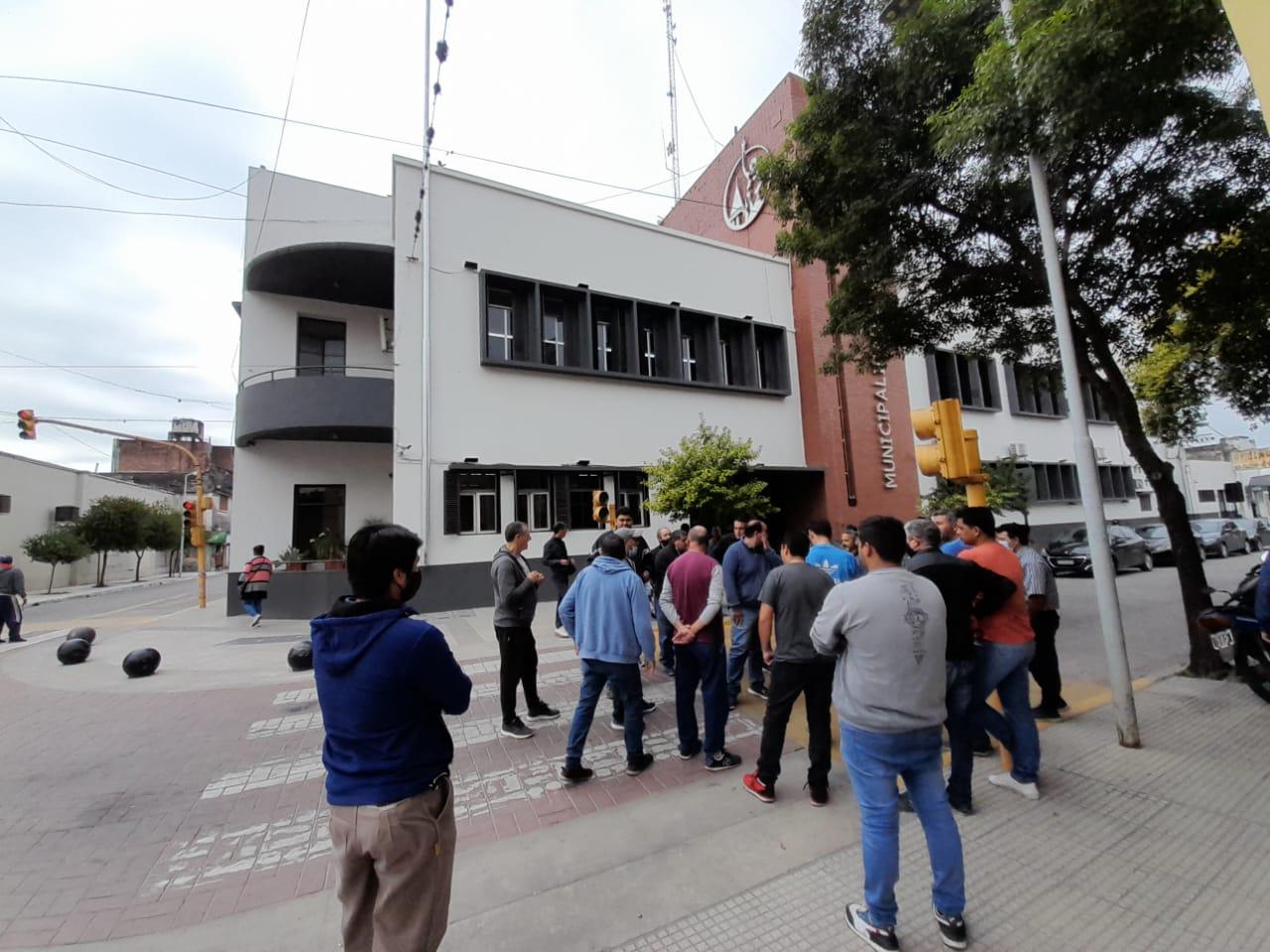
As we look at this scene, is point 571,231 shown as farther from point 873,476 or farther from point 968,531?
point 968,531

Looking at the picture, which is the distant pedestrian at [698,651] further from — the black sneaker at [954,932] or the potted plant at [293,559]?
the potted plant at [293,559]

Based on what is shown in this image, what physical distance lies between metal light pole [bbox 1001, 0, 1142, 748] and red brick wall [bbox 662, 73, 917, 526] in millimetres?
12826

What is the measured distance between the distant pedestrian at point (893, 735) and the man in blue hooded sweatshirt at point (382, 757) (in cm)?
175

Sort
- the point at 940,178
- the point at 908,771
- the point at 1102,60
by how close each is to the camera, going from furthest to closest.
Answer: the point at 940,178 → the point at 1102,60 → the point at 908,771

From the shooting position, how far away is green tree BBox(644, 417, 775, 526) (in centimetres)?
1184

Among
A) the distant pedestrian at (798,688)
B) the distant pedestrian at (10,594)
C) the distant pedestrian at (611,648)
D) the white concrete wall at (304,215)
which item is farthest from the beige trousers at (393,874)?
the white concrete wall at (304,215)

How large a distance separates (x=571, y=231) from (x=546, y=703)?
13774mm

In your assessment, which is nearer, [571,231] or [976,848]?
[976,848]

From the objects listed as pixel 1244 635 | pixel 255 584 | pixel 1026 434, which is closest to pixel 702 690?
pixel 1244 635

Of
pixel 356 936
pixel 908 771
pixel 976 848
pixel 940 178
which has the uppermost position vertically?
pixel 940 178

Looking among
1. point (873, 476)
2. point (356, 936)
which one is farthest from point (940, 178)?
point (873, 476)

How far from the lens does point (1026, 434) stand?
23578 millimetres

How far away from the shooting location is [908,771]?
2400 mm

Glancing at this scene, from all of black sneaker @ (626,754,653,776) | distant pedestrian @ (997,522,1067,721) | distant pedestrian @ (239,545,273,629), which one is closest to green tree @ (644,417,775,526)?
distant pedestrian @ (997,522,1067,721)
